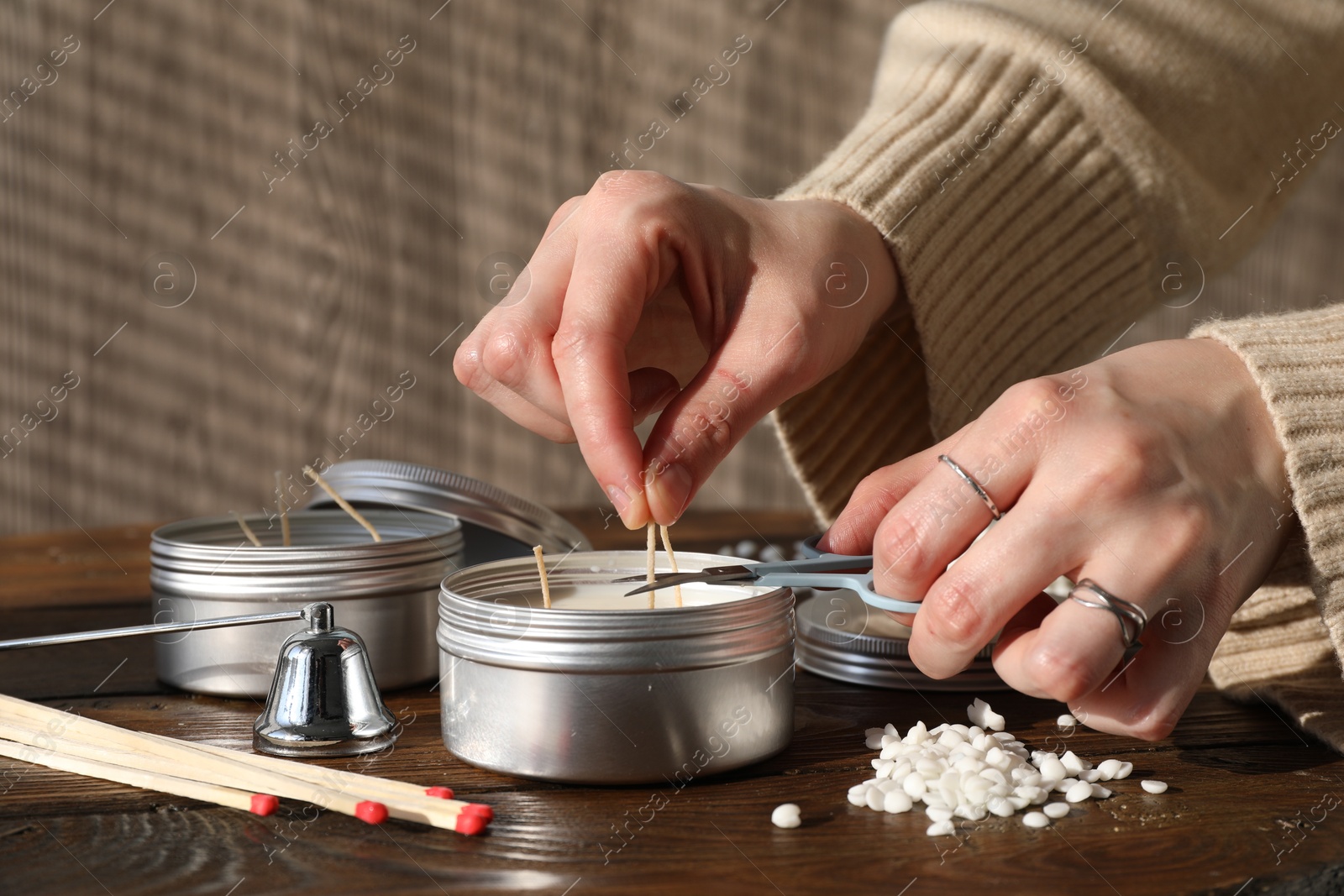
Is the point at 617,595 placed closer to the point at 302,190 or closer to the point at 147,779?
the point at 147,779

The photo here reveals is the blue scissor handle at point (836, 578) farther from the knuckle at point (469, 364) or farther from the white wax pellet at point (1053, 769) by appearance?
the knuckle at point (469, 364)

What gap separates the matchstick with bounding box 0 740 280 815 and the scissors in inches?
10.3

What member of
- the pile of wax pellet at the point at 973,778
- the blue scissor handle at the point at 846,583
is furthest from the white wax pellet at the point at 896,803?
the blue scissor handle at the point at 846,583

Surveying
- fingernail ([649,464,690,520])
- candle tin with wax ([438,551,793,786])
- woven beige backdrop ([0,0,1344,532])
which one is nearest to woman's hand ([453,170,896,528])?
fingernail ([649,464,690,520])

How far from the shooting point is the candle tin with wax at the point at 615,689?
65 cm

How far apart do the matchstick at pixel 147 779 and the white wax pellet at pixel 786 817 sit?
27 cm

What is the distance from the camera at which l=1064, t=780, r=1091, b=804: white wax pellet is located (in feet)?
2.08

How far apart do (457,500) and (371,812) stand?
1.22 ft

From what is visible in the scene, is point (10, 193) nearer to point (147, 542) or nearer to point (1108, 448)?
point (147, 542)

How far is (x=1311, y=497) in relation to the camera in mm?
677

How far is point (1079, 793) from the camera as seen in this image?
635 millimetres

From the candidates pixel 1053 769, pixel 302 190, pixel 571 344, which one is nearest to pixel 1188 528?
pixel 1053 769

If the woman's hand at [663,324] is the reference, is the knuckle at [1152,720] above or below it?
below

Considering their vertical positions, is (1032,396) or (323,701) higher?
(1032,396)
